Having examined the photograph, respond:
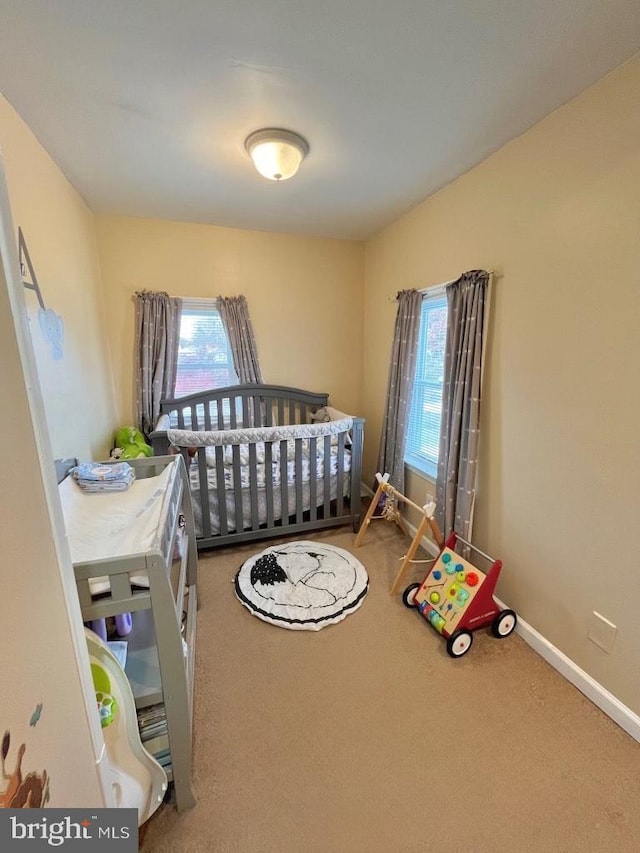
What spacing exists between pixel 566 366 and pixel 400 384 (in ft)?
4.00

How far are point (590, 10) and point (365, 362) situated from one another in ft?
8.19

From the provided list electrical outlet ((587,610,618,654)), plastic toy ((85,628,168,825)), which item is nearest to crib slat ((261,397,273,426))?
plastic toy ((85,628,168,825))

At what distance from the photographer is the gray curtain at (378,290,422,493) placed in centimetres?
252

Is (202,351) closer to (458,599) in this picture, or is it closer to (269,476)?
(269,476)

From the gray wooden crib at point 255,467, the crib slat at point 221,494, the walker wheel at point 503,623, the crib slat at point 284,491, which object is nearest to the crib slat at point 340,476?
the gray wooden crib at point 255,467

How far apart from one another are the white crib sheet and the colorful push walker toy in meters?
1.47

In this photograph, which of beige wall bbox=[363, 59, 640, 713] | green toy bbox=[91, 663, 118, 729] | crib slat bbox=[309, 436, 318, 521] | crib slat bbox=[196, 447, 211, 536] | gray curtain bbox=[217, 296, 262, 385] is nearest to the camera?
green toy bbox=[91, 663, 118, 729]

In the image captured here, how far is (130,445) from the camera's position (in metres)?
2.58

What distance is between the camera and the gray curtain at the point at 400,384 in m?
2.52

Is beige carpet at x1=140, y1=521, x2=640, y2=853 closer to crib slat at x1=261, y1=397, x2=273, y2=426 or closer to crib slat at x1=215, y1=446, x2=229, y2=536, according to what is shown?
crib slat at x1=215, y1=446, x2=229, y2=536

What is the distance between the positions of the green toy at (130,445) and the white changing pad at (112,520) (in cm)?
89

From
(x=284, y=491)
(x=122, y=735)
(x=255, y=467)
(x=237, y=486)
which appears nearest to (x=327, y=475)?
(x=284, y=491)

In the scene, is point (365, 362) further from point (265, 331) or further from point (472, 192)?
point (472, 192)

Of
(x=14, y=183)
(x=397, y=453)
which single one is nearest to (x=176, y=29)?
(x=14, y=183)
